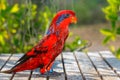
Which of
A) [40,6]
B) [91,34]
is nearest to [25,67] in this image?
[40,6]

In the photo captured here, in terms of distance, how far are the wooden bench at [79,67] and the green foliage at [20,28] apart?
104 cm

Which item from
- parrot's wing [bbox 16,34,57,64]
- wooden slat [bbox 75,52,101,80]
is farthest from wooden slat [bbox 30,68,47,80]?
wooden slat [bbox 75,52,101,80]

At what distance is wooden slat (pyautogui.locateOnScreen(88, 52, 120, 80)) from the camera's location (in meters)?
4.22

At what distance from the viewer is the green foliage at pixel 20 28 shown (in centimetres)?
661

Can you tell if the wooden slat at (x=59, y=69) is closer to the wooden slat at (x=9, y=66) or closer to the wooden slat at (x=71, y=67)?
the wooden slat at (x=71, y=67)

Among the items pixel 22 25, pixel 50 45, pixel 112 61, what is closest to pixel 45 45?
pixel 50 45

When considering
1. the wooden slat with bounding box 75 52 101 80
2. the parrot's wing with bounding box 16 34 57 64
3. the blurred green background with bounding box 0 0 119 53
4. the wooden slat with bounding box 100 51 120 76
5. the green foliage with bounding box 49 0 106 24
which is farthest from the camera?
the green foliage with bounding box 49 0 106 24

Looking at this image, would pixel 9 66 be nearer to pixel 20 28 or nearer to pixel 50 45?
pixel 50 45

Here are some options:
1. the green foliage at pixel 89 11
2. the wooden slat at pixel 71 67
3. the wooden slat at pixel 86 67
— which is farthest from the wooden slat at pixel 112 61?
the green foliage at pixel 89 11

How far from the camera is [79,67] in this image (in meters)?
4.73

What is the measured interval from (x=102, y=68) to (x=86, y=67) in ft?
0.52

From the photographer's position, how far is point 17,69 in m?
4.15

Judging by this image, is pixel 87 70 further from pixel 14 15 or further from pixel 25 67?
pixel 14 15

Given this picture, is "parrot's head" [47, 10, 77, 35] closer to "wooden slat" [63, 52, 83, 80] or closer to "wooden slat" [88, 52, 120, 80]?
"wooden slat" [63, 52, 83, 80]
